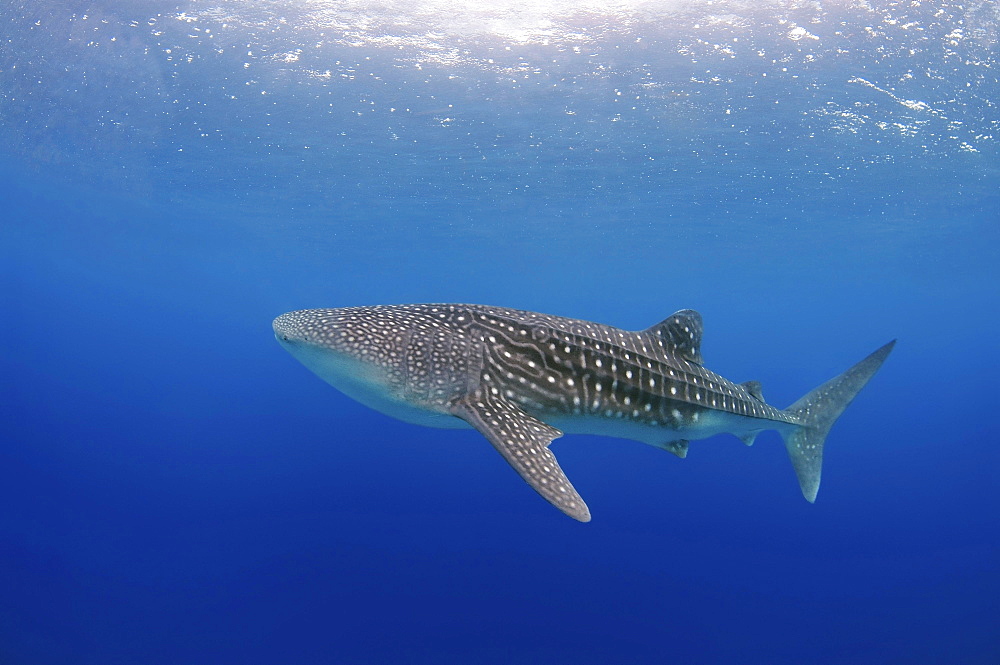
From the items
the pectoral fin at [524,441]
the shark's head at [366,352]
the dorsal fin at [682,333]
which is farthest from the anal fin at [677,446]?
the shark's head at [366,352]

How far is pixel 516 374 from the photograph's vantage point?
4.57m

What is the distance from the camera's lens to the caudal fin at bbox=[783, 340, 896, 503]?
670 centimetres

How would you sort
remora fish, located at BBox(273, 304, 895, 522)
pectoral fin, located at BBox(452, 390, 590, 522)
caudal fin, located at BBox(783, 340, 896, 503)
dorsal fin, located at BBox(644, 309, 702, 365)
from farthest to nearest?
caudal fin, located at BBox(783, 340, 896, 503)
dorsal fin, located at BBox(644, 309, 702, 365)
remora fish, located at BBox(273, 304, 895, 522)
pectoral fin, located at BBox(452, 390, 590, 522)

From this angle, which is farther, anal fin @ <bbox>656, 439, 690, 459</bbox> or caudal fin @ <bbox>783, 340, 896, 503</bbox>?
caudal fin @ <bbox>783, 340, 896, 503</bbox>

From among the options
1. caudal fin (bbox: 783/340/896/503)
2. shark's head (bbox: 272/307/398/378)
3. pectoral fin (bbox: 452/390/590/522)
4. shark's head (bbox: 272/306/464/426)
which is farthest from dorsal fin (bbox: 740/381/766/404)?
shark's head (bbox: 272/307/398/378)

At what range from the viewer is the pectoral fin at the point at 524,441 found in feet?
11.9

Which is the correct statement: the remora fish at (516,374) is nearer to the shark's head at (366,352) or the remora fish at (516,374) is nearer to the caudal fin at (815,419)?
the shark's head at (366,352)

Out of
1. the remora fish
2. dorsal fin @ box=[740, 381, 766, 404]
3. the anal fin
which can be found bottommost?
the anal fin

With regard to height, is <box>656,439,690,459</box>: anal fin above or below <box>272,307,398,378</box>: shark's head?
below

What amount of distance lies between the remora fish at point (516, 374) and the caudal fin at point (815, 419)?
178 centimetres

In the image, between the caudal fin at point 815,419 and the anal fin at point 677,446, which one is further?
the caudal fin at point 815,419

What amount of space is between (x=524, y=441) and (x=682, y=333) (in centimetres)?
245

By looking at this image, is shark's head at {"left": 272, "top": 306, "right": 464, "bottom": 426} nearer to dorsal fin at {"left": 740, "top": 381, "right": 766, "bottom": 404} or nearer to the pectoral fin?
the pectoral fin

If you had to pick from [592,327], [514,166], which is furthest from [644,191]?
[592,327]
